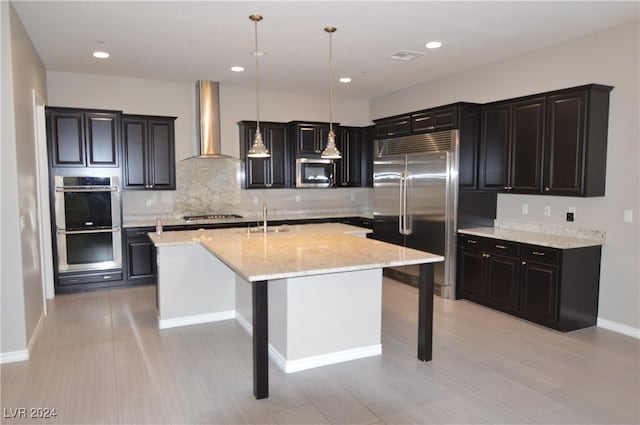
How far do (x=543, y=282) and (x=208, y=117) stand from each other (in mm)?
4846

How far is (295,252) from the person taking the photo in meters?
3.55

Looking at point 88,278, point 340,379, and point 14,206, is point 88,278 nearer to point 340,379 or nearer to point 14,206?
point 14,206

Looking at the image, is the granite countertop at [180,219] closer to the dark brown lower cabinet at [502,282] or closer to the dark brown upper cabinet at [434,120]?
the dark brown upper cabinet at [434,120]

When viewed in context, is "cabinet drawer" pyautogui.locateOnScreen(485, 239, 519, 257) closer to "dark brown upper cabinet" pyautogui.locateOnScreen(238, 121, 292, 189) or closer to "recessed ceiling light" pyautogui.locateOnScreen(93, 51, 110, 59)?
"dark brown upper cabinet" pyautogui.locateOnScreen(238, 121, 292, 189)

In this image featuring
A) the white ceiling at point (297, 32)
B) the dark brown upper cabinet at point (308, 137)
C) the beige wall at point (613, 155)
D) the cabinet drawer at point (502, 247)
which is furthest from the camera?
the dark brown upper cabinet at point (308, 137)

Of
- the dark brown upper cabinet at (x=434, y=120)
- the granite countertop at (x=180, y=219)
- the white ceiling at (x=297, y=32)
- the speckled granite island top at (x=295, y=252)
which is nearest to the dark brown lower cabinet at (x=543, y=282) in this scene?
the speckled granite island top at (x=295, y=252)

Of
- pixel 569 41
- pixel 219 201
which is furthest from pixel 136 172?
pixel 569 41

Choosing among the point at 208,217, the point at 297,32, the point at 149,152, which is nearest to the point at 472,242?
the point at 297,32

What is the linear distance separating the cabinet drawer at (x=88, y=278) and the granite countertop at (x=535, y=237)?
14.7ft

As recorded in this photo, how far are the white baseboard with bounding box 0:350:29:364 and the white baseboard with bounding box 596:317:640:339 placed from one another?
5222mm

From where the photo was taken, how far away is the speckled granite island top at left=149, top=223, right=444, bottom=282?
9.69ft

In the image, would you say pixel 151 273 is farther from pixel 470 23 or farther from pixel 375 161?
pixel 470 23

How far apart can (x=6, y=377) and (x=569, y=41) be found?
232 inches

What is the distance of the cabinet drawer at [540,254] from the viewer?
13.8ft
